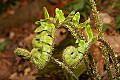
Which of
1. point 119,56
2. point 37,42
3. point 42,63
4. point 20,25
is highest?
point 20,25

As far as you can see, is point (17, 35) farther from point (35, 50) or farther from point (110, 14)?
point (35, 50)

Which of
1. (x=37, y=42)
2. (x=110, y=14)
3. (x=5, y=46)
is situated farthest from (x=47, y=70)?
(x=5, y=46)

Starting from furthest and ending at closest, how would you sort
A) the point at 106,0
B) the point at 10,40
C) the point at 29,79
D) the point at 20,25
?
1. the point at 20,25
2. the point at 10,40
3. the point at 106,0
4. the point at 29,79

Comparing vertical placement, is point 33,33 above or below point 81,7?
above

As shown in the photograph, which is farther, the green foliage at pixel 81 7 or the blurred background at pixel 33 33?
the green foliage at pixel 81 7

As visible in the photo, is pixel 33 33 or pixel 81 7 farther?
pixel 33 33

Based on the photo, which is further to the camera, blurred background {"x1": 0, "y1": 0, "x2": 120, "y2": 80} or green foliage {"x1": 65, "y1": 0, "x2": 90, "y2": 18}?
green foliage {"x1": 65, "y1": 0, "x2": 90, "y2": 18}

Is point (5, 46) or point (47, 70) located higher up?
point (5, 46)

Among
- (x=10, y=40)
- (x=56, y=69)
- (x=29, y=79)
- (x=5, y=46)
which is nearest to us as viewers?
(x=56, y=69)
